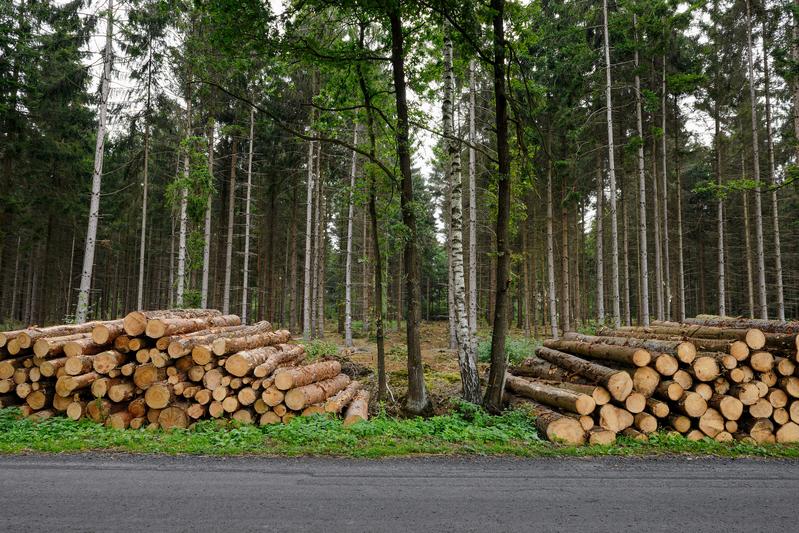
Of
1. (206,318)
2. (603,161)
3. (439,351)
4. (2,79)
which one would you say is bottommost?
Answer: (439,351)

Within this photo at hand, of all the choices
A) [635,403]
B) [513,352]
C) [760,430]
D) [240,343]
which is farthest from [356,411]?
[513,352]

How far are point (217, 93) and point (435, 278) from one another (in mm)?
30707

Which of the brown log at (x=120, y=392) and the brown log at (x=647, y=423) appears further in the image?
the brown log at (x=120, y=392)

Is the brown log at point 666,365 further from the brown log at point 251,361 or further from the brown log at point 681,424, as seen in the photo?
the brown log at point 251,361

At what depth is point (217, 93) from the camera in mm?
19375

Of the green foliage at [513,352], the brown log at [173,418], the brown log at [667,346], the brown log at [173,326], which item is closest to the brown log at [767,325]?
the brown log at [667,346]

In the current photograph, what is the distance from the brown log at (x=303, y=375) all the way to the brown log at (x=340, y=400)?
50 cm

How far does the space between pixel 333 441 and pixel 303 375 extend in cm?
190

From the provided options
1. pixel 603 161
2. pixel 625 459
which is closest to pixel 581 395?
pixel 625 459

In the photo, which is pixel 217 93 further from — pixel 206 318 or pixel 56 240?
pixel 56 240

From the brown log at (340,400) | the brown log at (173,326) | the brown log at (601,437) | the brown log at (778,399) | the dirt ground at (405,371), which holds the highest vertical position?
the brown log at (173,326)

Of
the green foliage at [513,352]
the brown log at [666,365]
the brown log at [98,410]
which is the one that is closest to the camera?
the brown log at [666,365]

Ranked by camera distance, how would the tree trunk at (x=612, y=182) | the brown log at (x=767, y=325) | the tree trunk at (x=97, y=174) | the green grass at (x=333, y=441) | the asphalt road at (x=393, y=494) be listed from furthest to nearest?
the tree trunk at (x=612, y=182)
the tree trunk at (x=97, y=174)
the brown log at (x=767, y=325)
the green grass at (x=333, y=441)
the asphalt road at (x=393, y=494)

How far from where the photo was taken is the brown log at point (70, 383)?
281 inches
